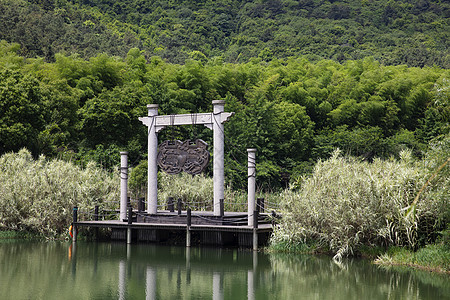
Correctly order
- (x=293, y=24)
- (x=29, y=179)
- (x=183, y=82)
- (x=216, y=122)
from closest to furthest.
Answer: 1. (x=216, y=122)
2. (x=29, y=179)
3. (x=183, y=82)
4. (x=293, y=24)

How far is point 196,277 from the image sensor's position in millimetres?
12656

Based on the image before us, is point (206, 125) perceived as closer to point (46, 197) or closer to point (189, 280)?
point (46, 197)

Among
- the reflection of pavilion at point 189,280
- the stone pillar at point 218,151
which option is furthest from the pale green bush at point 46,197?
the reflection of pavilion at point 189,280

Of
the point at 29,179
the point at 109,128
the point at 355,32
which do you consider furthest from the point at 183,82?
the point at 355,32

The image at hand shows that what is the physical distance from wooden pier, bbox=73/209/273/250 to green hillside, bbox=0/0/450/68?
85.1 ft

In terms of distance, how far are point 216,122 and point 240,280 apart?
19.0 feet

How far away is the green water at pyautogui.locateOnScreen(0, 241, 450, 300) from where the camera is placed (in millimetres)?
10883

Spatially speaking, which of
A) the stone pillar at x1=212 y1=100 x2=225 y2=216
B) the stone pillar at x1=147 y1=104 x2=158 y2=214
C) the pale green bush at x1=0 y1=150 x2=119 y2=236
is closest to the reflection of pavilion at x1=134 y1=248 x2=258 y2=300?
the stone pillar at x1=212 y1=100 x2=225 y2=216

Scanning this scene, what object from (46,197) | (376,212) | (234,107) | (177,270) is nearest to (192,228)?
(177,270)

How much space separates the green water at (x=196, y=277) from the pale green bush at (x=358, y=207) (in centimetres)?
62

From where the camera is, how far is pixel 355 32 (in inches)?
2297

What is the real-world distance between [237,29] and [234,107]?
3512 centimetres

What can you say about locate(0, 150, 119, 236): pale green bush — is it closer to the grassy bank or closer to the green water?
the green water

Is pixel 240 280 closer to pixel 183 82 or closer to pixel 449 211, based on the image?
pixel 449 211
